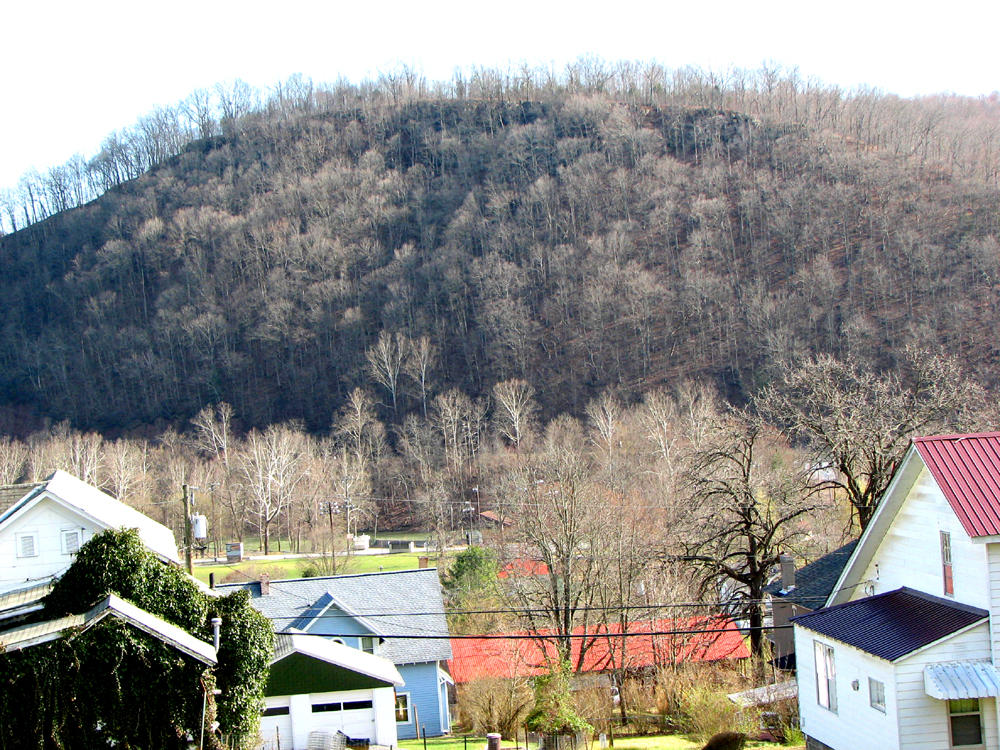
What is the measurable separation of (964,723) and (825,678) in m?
2.74

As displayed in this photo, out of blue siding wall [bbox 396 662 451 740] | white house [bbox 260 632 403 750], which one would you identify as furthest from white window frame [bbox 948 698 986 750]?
blue siding wall [bbox 396 662 451 740]

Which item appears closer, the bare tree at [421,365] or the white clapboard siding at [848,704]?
the white clapboard siding at [848,704]

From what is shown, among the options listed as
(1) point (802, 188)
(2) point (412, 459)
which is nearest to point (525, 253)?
(1) point (802, 188)

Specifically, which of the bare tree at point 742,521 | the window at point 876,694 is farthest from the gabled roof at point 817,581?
the window at point 876,694

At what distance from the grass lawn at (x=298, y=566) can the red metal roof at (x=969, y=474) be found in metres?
34.6

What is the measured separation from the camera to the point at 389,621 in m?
31.6

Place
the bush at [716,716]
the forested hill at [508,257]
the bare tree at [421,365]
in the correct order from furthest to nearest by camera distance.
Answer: the bare tree at [421,365] < the forested hill at [508,257] < the bush at [716,716]

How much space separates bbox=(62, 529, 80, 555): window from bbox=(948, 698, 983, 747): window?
21.5m

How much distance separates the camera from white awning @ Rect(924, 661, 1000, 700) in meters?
12.1

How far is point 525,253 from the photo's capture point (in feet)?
337

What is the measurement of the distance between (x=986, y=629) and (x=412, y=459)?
61578 mm

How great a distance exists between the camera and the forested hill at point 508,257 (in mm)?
82062

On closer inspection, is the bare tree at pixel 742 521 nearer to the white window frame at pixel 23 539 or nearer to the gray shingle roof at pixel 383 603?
the gray shingle roof at pixel 383 603

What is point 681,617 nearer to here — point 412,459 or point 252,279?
point 412,459
